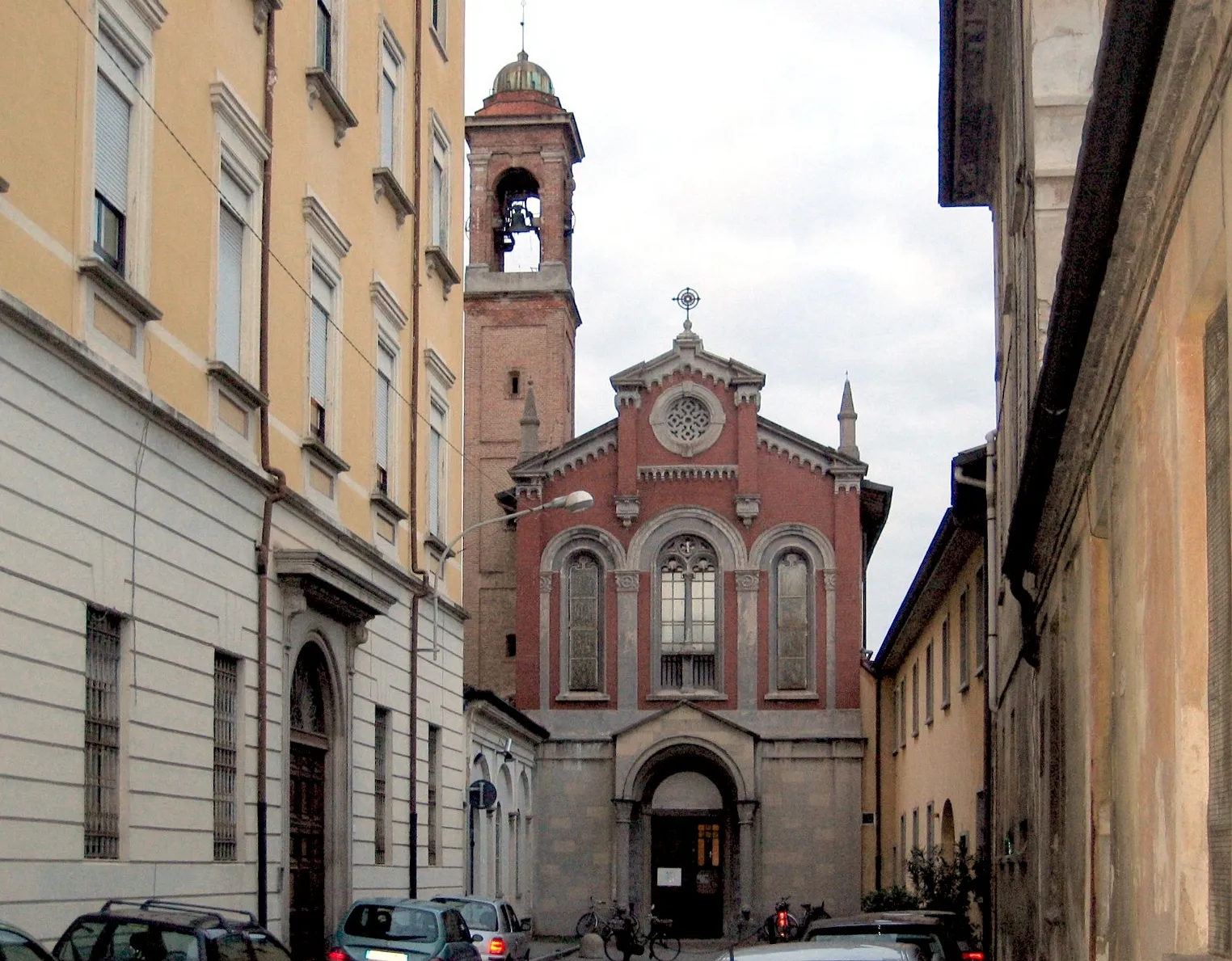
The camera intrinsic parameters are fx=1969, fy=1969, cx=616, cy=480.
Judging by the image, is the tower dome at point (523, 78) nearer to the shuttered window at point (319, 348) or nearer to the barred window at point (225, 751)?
the shuttered window at point (319, 348)

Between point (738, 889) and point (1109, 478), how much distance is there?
129 feet

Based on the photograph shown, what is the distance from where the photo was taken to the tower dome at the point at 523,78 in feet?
212

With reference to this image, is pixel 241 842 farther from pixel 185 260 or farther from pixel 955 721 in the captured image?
pixel 955 721

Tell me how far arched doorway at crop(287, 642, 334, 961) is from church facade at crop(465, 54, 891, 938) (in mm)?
27388

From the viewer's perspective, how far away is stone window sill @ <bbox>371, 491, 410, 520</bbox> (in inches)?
969

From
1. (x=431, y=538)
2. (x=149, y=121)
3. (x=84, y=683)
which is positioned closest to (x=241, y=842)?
(x=84, y=683)

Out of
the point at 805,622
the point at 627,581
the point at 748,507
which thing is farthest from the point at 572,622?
the point at 805,622

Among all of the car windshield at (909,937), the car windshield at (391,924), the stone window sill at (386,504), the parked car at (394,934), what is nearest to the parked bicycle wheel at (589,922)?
the stone window sill at (386,504)

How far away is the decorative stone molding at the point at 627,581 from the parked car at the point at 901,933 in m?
35.7

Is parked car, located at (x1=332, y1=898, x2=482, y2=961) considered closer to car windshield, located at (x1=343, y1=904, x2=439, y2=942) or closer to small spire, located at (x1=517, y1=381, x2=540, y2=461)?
car windshield, located at (x1=343, y1=904, x2=439, y2=942)

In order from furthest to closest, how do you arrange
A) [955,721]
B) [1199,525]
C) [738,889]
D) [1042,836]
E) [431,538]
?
[738,889] < [955,721] < [431,538] < [1042,836] < [1199,525]

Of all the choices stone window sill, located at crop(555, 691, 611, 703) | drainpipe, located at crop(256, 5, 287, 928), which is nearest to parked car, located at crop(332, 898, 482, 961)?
drainpipe, located at crop(256, 5, 287, 928)

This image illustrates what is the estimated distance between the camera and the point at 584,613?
2041 inches

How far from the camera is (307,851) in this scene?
21.9 meters
